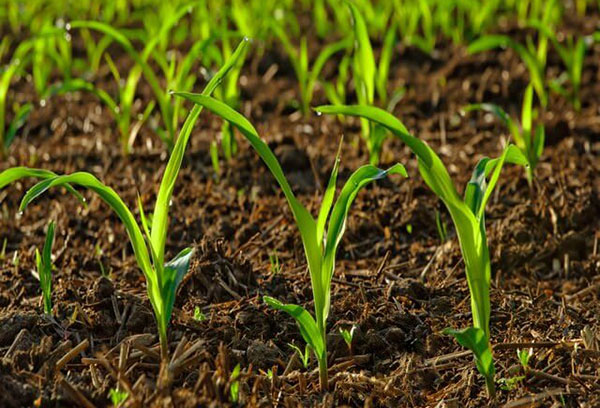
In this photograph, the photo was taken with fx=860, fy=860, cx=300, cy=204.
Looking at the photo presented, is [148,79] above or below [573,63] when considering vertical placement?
above

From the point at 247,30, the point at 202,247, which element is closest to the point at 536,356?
the point at 202,247

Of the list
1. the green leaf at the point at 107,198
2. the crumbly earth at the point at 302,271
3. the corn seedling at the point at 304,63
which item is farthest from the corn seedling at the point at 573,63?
the green leaf at the point at 107,198

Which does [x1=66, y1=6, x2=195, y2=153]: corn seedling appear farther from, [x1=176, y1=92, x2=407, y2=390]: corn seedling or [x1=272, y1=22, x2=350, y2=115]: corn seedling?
[x1=176, y1=92, x2=407, y2=390]: corn seedling

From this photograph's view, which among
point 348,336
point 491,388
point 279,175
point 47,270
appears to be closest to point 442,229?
point 348,336

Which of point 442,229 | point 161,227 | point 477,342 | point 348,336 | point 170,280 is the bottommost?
point 442,229

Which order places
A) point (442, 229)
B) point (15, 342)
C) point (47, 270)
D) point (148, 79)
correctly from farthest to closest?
point (148, 79) < point (442, 229) < point (47, 270) < point (15, 342)

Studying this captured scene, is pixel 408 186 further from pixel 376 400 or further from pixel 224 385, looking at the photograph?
pixel 224 385

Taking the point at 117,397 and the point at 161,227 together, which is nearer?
the point at 117,397

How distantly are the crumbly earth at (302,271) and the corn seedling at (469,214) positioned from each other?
154 mm

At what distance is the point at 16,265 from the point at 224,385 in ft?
3.26

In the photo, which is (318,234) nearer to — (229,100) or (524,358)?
(524,358)

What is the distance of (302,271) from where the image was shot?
2.34 meters

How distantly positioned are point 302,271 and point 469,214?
791mm

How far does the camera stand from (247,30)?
3.92 metres
